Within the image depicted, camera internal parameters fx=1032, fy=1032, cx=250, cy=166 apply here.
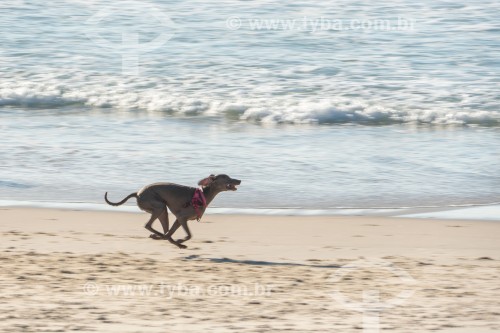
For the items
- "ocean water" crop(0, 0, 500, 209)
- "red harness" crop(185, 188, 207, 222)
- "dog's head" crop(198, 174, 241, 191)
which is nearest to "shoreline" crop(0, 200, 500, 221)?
"ocean water" crop(0, 0, 500, 209)

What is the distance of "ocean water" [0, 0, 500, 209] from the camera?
9.67 meters

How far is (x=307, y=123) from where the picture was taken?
44.4 feet

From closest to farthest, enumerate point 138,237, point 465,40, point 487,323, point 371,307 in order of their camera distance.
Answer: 1. point 487,323
2. point 371,307
3. point 138,237
4. point 465,40

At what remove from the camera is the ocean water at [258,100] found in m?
9.67

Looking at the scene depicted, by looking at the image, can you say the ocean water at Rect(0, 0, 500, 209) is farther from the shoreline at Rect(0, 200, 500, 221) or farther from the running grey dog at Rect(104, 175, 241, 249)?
the running grey dog at Rect(104, 175, 241, 249)

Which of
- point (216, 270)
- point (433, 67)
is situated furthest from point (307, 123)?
point (216, 270)

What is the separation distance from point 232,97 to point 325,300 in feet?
32.7

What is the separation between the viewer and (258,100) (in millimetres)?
15203

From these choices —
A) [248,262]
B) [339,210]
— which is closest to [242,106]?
[339,210]

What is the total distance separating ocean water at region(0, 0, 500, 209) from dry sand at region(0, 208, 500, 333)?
37.1 inches

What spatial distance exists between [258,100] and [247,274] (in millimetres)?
8991

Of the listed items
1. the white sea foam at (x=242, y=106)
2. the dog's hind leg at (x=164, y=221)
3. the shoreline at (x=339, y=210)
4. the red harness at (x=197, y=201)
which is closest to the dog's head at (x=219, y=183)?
the red harness at (x=197, y=201)

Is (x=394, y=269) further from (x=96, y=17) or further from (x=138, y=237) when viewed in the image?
(x=96, y=17)

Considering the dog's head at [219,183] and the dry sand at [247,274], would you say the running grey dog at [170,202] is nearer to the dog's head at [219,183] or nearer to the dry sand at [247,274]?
the dog's head at [219,183]
